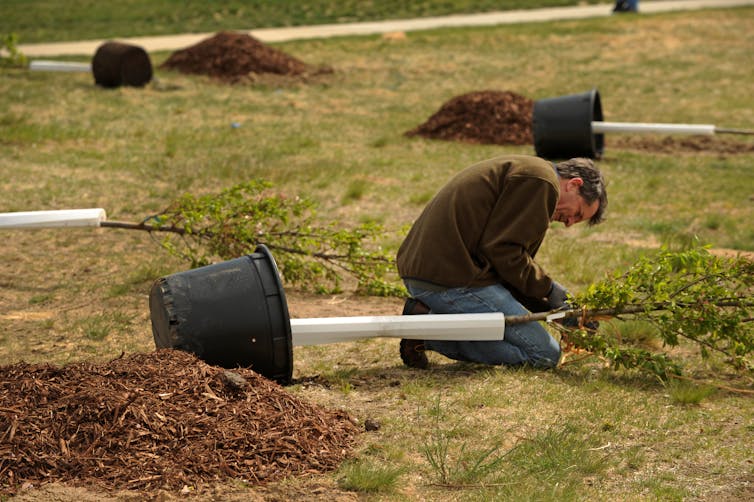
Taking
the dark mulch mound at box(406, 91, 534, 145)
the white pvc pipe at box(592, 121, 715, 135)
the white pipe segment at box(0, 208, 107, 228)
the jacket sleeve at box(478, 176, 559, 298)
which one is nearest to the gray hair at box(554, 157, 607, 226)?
the jacket sleeve at box(478, 176, 559, 298)

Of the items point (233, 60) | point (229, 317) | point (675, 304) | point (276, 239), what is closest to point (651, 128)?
point (276, 239)

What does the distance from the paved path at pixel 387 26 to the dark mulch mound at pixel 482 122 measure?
8984 mm

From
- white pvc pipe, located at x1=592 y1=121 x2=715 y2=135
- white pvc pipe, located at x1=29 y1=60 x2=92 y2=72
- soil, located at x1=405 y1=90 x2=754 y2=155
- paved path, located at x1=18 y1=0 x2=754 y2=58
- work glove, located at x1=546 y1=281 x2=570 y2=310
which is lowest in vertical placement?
soil, located at x1=405 y1=90 x2=754 y2=155

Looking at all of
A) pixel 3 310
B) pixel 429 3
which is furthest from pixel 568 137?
pixel 429 3

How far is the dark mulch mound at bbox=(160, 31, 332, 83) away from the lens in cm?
1806

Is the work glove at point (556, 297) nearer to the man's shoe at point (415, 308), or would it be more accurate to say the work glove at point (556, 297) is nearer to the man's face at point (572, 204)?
the man's face at point (572, 204)

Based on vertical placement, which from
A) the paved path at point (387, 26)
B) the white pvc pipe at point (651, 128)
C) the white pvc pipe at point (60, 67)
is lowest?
the white pvc pipe at point (651, 128)

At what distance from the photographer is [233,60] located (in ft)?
59.6

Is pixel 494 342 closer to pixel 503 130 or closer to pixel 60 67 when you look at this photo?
pixel 503 130

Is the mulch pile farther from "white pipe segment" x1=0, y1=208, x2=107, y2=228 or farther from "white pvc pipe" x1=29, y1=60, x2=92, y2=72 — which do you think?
"white pvc pipe" x1=29, y1=60, x2=92, y2=72

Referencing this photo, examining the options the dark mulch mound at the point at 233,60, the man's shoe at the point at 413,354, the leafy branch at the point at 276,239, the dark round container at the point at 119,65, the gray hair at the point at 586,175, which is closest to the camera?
the gray hair at the point at 586,175

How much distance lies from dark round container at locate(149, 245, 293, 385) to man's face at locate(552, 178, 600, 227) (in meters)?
1.65

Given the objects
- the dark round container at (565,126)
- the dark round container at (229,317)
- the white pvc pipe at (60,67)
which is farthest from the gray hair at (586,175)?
the white pvc pipe at (60,67)

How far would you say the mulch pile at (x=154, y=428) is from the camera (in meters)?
4.45
